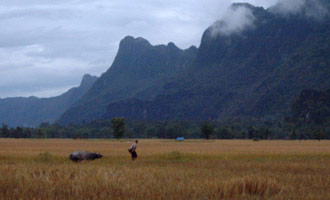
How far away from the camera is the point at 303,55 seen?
6777 inches

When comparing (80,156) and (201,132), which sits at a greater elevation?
(201,132)

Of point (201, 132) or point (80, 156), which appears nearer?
point (80, 156)

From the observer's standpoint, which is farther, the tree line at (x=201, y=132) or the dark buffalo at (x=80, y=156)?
the tree line at (x=201, y=132)

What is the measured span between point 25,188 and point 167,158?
57.9ft

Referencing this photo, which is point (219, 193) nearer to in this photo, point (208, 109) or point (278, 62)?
point (208, 109)

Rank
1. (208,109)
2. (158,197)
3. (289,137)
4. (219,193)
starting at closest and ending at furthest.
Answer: (158,197)
(219,193)
(289,137)
(208,109)

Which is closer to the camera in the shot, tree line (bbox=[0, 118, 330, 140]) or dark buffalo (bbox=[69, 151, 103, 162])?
dark buffalo (bbox=[69, 151, 103, 162])

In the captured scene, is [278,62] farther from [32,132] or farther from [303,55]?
[32,132]

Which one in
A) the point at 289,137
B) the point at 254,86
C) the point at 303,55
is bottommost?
the point at 289,137

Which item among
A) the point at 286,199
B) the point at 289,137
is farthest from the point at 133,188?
the point at 289,137

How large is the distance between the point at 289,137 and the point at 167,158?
265ft

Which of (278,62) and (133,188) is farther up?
(278,62)

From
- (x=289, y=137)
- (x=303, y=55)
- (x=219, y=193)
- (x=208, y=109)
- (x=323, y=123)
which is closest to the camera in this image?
(x=219, y=193)

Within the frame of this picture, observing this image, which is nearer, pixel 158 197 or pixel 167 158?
pixel 158 197
